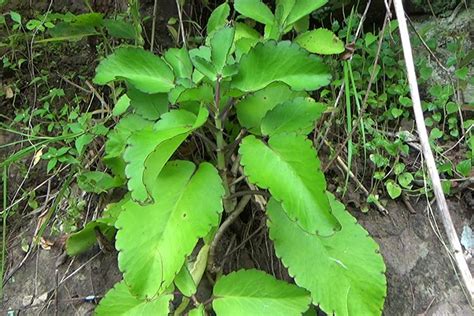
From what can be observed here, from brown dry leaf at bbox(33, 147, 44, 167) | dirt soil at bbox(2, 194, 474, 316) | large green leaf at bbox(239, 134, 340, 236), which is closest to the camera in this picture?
large green leaf at bbox(239, 134, 340, 236)

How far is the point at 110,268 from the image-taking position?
51.8 inches

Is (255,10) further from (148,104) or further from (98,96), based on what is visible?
(98,96)

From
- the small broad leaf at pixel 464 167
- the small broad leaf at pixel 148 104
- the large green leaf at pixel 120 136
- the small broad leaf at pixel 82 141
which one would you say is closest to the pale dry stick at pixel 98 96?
the small broad leaf at pixel 82 141

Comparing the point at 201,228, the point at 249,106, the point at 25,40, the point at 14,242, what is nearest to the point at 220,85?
the point at 249,106

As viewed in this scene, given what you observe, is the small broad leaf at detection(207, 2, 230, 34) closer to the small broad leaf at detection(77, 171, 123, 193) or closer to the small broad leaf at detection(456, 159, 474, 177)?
the small broad leaf at detection(77, 171, 123, 193)

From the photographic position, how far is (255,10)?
125 centimetres

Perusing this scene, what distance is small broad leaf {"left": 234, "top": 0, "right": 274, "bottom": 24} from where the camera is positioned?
1241mm

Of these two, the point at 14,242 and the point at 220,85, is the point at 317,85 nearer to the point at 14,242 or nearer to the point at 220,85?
the point at 220,85

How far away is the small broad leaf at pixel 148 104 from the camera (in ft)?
3.69

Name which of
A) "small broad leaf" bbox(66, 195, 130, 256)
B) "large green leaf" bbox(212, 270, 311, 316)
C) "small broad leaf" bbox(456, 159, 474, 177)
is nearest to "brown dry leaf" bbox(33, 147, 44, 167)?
"small broad leaf" bbox(66, 195, 130, 256)

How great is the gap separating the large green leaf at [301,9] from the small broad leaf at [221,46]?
25 cm

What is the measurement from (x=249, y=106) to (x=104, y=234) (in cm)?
49

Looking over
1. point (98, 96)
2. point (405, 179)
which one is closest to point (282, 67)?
point (405, 179)

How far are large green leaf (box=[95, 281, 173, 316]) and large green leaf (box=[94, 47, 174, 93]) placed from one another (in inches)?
16.4
